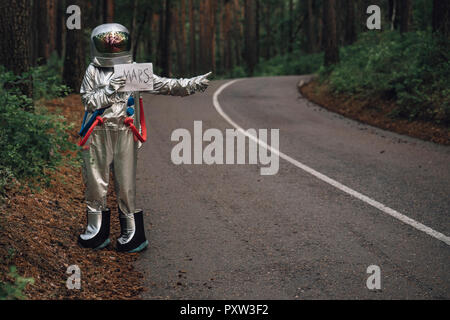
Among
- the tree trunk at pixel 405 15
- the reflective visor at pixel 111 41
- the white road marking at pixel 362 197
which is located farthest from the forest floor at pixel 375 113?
the reflective visor at pixel 111 41

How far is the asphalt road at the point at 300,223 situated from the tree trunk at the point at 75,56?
4.89m

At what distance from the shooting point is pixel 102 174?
550cm

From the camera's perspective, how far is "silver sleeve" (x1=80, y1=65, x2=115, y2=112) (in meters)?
5.24

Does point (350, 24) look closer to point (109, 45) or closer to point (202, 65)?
point (202, 65)

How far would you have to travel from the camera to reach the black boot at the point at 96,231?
223 inches

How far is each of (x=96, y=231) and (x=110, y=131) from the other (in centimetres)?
113

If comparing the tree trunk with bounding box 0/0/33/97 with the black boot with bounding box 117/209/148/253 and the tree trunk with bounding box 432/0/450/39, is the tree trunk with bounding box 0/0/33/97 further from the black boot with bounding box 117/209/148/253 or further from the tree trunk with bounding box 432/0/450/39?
the tree trunk with bounding box 432/0/450/39

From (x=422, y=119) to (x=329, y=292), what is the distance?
1054 cm

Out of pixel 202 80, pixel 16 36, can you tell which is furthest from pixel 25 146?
pixel 16 36

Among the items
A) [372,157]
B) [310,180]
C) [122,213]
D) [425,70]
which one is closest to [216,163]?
[310,180]

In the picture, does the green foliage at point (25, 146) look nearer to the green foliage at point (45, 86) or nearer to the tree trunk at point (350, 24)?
the green foliage at point (45, 86)

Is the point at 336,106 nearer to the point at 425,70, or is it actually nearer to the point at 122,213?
the point at 425,70

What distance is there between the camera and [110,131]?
17.8ft

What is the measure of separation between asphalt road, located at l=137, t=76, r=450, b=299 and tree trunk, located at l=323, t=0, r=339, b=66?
11076 millimetres
